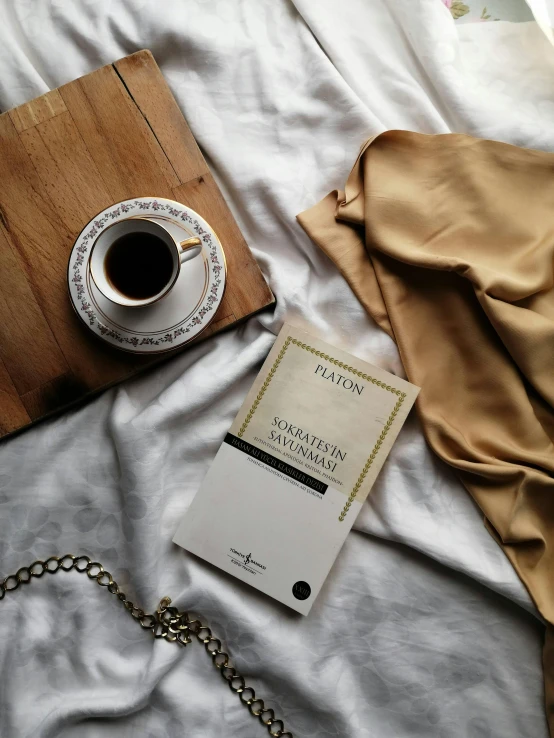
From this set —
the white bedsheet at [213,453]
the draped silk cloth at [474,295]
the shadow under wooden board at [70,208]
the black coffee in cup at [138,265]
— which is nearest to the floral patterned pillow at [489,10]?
the white bedsheet at [213,453]

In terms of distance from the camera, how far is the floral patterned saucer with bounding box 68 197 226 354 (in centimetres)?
76

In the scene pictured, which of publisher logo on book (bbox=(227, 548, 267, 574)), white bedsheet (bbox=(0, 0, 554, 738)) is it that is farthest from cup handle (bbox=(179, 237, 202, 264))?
publisher logo on book (bbox=(227, 548, 267, 574))

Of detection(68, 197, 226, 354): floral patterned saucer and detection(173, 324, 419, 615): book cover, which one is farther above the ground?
detection(68, 197, 226, 354): floral patterned saucer

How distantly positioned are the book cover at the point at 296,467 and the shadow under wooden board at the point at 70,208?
0.36 ft

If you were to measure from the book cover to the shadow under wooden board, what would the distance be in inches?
4.3

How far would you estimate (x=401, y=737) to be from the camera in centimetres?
79

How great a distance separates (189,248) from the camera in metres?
0.72

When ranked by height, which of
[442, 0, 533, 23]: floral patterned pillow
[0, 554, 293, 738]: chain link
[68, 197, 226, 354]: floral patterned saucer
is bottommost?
[0, 554, 293, 738]: chain link

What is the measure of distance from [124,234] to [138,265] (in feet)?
0.12

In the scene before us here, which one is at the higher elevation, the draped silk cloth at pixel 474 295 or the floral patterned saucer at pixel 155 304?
the floral patterned saucer at pixel 155 304

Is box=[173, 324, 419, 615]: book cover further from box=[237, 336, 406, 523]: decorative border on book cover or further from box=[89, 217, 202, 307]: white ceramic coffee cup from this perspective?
box=[89, 217, 202, 307]: white ceramic coffee cup

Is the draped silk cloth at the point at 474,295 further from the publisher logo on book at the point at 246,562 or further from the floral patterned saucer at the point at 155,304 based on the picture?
the publisher logo on book at the point at 246,562

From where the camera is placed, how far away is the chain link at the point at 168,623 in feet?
2.59

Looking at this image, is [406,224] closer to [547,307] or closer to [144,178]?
[547,307]
